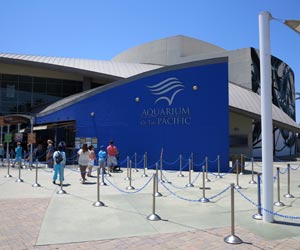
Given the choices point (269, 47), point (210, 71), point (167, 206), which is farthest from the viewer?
point (210, 71)

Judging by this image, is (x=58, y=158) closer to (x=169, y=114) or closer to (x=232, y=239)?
(x=169, y=114)

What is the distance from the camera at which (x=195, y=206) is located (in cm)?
891

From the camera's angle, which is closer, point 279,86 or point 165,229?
point 165,229

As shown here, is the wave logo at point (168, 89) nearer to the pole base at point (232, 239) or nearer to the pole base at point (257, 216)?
the pole base at point (257, 216)

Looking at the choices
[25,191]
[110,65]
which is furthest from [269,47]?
[110,65]

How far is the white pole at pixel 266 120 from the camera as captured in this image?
24.7 feet

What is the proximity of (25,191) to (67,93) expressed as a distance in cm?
2985

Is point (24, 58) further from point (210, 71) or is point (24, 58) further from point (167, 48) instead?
point (210, 71)

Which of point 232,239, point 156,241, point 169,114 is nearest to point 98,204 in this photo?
point 156,241

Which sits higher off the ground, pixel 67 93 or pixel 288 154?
pixel 67 93

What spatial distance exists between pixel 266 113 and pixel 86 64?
34889 mm

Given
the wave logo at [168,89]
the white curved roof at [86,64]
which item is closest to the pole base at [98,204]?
the wave logo at [168,89]

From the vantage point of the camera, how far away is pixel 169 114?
20156 mm

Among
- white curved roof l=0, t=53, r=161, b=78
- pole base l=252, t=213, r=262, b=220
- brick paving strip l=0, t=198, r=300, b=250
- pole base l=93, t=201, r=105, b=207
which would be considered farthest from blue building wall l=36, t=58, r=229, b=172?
white curved roof l=0, t=53, r=161, b=78
